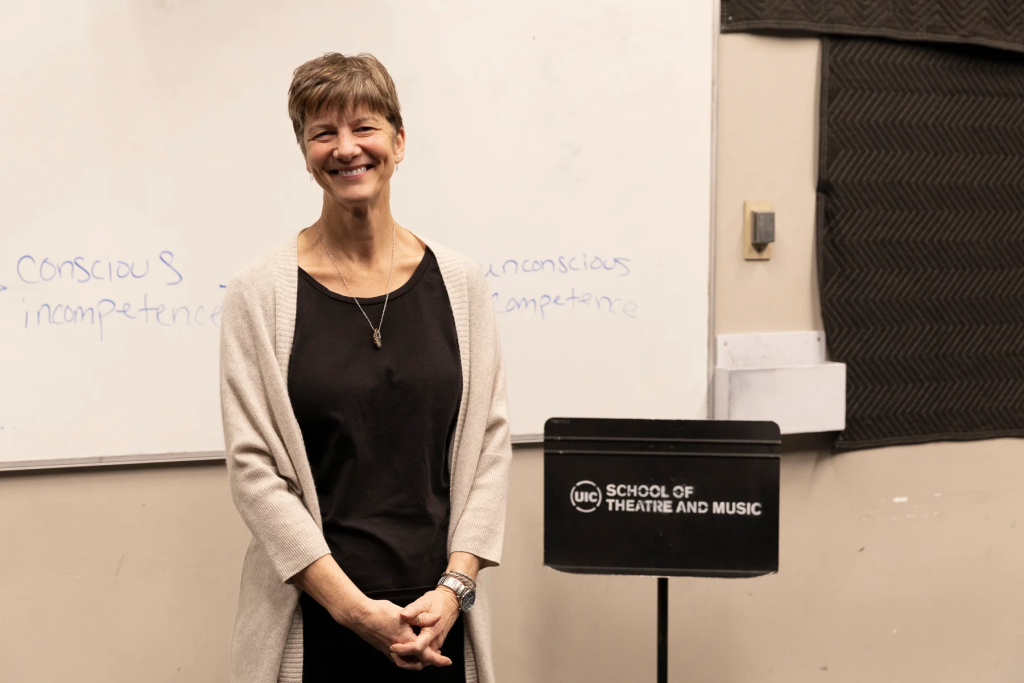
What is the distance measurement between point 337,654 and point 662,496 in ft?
1.85

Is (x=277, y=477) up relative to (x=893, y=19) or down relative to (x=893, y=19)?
down

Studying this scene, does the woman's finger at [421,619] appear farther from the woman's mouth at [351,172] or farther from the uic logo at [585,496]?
the woman's mouth at [351,172]

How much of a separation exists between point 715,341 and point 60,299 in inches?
50.2

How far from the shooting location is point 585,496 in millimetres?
1466

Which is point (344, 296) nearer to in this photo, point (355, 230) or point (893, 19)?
point (355, 230)

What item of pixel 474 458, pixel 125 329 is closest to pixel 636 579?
pixel 474 458

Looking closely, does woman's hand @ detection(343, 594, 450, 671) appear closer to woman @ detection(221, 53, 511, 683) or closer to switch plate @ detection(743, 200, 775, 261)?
woman @ detection(221, 53, 511, 683)

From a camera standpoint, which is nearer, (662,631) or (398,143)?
(398,143)

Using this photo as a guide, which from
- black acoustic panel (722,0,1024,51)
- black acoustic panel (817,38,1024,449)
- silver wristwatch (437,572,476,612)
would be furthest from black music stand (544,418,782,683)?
black acoustic panel (722,0,1024,51)

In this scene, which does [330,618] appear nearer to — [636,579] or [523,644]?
→ [523,644]

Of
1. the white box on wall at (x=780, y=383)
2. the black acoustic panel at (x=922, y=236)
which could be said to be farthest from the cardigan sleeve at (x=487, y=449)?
the black acoustic panel at (x=922, y=236)

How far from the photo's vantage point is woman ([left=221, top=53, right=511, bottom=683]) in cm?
114

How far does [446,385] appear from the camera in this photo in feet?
3.94

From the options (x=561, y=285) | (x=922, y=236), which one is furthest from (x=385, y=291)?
(x=922, y=236)
